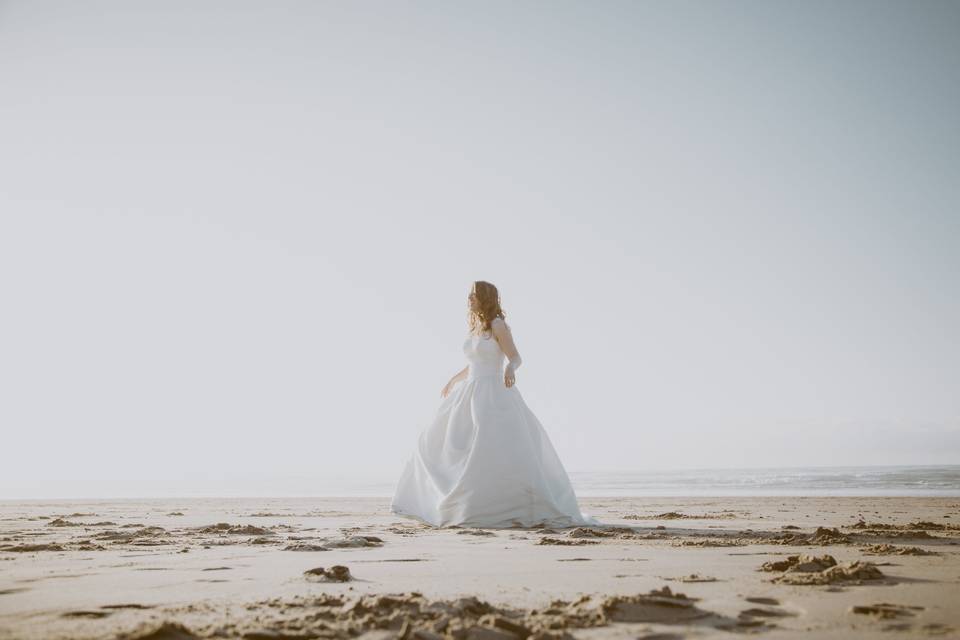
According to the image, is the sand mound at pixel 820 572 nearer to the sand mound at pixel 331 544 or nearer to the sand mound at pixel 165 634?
the sand mound at pixel 165 634

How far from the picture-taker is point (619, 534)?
5035mm

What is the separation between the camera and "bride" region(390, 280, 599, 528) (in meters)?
6.16

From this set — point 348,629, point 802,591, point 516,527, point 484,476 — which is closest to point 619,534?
point 516,527

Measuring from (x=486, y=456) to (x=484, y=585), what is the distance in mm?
3671

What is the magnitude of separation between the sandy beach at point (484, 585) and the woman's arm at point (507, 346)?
2.06 m

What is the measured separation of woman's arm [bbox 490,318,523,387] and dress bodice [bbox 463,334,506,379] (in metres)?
0.08

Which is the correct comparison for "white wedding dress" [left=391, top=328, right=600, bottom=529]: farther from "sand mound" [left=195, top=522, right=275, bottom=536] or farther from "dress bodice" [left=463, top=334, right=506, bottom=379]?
"sand mound" [left=195, top=522, right=275, bottom=536]

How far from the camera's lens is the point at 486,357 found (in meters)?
7.00

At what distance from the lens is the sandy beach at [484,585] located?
A: 1.97 metres

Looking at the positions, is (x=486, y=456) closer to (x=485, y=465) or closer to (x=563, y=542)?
(x=485, y=465)

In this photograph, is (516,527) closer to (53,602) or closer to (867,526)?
(867,526)

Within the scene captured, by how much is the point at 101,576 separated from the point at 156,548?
1232mm

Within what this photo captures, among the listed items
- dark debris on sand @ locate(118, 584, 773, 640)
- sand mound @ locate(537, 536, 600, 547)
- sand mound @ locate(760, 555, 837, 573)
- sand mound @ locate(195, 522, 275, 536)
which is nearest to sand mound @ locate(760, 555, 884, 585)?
sand mound @ locate(760, 555, 837, 573)

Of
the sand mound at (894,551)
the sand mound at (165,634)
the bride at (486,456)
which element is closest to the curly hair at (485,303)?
the bride at (486,456)
